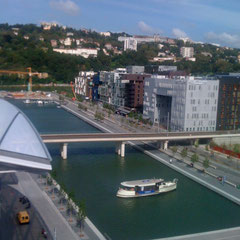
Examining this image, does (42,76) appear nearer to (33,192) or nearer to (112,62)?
(112,62)

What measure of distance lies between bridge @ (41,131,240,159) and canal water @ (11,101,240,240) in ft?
1.17

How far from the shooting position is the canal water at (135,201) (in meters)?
5.00

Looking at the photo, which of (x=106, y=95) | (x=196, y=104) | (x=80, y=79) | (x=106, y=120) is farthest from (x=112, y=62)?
(x=196, y=104)

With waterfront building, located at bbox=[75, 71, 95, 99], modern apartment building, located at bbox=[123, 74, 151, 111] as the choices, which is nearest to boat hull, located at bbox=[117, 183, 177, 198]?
modern apartment building, located at bbox=[123, 74, 151, 111]

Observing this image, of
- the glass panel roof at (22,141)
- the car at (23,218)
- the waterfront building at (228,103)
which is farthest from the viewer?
the waterfront building at (228,103)

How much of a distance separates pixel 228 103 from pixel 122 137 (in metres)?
3.96

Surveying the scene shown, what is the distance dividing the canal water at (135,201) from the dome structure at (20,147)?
7.96 feet

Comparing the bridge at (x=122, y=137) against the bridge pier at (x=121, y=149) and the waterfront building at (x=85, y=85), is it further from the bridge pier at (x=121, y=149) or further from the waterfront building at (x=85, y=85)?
the waterfront building at (x=85, y=85)

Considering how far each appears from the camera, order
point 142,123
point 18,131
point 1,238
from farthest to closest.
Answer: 1. point 142,123
2. point 1,238
3. point 18,131

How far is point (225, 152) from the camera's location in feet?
28.9

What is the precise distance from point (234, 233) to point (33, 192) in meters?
2.91

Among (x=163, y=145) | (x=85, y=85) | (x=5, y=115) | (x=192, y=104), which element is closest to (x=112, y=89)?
(x=85, y=85)

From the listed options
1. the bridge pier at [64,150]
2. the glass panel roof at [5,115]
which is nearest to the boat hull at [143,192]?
the bridge pier at [64,150]

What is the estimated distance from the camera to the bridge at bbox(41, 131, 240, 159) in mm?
8227
